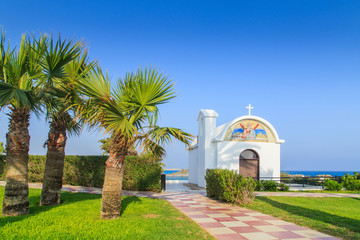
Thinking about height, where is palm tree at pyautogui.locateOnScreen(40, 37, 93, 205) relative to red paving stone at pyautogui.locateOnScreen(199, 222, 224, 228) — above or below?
above

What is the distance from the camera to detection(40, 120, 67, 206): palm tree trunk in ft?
27.4

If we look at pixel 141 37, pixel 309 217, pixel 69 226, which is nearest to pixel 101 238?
pixel 69 226

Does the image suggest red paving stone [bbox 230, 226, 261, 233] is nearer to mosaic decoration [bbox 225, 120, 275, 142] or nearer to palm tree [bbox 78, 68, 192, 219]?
palm tree [bbox 78, 68, 192, 219]

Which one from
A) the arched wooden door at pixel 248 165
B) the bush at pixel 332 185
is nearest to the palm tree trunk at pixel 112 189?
the arched wooden door at pixel 248 165

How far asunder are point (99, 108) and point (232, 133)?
13.4m

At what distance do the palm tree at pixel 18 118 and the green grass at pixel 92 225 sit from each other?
1.62ft

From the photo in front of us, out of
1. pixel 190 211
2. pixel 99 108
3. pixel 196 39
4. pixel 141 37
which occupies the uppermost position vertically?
pixel 196 39

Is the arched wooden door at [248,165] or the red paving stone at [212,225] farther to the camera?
the arched wooden door at [248,165]

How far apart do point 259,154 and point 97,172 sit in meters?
10.8

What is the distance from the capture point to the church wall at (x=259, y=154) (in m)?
18.2

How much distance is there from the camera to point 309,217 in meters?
7.95

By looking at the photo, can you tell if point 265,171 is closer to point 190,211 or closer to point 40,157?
point 190,211

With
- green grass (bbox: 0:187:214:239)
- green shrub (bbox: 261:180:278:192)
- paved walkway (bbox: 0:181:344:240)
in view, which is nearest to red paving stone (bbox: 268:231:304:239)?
paved walkway (bbox: 0:181:344:240)

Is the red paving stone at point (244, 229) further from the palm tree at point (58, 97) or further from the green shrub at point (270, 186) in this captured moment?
the green shrub at point (270, 186)
